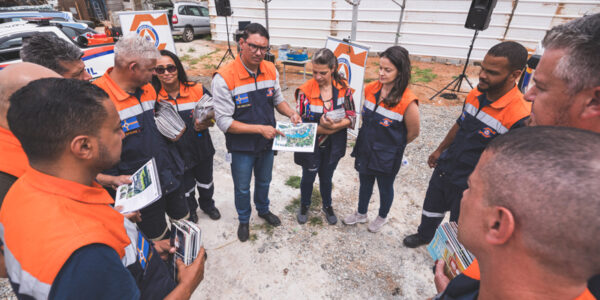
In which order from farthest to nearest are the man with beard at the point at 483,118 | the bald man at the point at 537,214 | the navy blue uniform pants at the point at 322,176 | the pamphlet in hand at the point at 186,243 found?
the navy blue uniform pants at the point at 322,176
the man with beard at the point at 483,118
the pamphlet in hand at the point at 186,243
the bald man at the point at 537,214

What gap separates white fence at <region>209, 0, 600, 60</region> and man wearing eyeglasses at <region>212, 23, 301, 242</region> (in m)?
9.59

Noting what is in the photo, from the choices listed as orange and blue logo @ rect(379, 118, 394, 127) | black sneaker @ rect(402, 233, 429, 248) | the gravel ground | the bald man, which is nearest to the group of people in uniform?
the bald man

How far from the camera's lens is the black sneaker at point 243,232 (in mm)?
3059

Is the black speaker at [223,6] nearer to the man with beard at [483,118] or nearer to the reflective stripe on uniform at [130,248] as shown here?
the man with beard at [483,118]

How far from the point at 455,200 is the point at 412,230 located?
95 centimetres

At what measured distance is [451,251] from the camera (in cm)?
147

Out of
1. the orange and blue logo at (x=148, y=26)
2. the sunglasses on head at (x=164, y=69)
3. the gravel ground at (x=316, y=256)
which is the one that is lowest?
the gravel ground at (x=316, y=256)

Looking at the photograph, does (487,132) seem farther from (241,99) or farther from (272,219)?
(272,219)

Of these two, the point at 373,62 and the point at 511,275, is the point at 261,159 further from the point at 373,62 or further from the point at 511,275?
the point at 373,62

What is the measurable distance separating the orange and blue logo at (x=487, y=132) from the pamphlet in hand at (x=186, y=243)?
2298 millimetres

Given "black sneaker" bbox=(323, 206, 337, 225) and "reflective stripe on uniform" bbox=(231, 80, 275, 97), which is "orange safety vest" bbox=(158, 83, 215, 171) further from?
"black sneaker" bbox=(323, 206, 337, 225)

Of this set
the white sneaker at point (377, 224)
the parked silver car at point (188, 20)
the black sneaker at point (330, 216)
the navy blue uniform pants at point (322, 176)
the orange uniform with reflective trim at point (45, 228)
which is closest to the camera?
the orange uniform with reflective trim at point (45, 228)

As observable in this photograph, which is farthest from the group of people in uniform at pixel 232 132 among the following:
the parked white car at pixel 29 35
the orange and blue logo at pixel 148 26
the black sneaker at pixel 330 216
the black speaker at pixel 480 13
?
the black speaker at pixel 480 13

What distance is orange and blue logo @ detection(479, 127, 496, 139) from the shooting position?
211 centimetres
